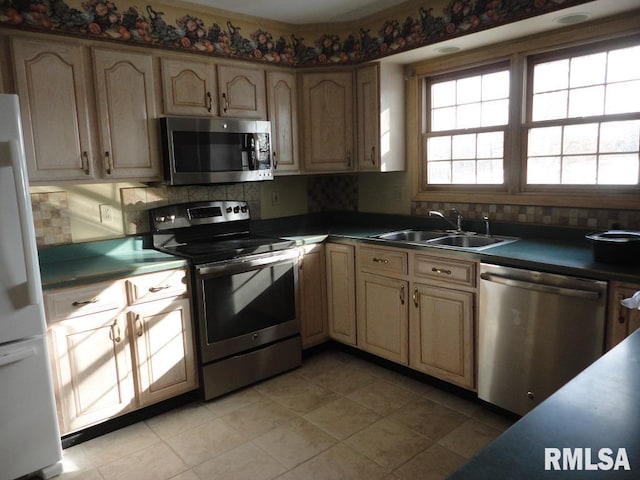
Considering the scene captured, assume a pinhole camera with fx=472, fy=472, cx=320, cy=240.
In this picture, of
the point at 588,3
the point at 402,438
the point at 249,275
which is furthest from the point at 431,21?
the point at 402,438

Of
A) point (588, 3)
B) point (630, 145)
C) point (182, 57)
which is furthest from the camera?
point (182, 57)

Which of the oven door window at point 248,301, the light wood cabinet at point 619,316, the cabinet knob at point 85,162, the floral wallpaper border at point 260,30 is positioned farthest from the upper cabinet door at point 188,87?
the light wood cabinet at point 619,316

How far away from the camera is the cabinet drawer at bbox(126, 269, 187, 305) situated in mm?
2529

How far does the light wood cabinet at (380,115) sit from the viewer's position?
3.36 metres

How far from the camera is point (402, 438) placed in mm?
2422

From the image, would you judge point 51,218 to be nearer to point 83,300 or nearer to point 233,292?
point 83,300

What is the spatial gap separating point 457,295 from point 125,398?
191cm

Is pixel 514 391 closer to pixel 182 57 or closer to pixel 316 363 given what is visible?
pixel 316 363

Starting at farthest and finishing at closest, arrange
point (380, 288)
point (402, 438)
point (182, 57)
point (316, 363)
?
1. point (316, 363)
2. point (380, 288)
3. point (182, 57)
4. point (402, 438)

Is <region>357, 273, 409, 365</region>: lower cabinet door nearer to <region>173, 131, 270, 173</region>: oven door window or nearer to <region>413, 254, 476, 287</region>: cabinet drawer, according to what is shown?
<region>413, 254, 476, 287</region>: cabinet drawer

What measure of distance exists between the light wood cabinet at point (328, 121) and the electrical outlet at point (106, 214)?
4.55 feet

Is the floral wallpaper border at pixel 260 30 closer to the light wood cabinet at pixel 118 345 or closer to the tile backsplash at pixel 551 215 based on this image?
the tile backsplash at pixel 551 215

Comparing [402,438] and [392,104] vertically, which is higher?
[392,104]

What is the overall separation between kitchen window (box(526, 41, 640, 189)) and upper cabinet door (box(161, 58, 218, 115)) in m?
2.00
